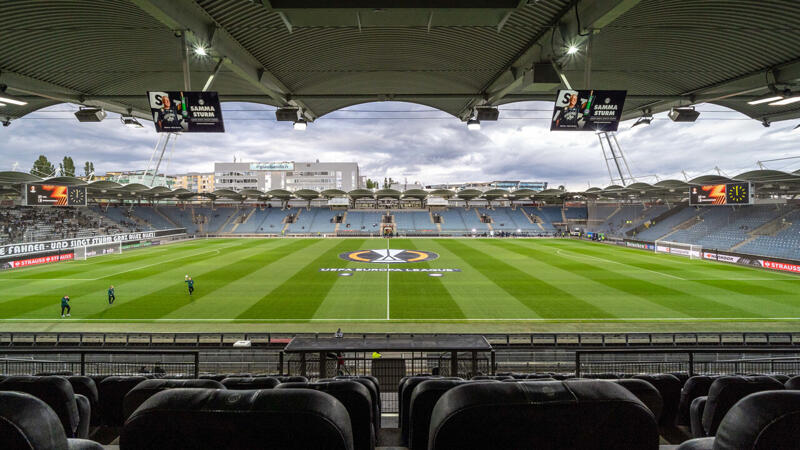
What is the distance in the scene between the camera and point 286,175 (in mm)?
113562

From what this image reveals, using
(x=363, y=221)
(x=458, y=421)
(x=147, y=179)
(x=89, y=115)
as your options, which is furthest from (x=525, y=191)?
(x=147, y=179)

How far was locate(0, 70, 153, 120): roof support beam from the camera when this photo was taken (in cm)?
1118

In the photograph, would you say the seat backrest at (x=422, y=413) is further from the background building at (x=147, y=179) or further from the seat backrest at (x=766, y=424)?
the background building at (x=147, y=179)

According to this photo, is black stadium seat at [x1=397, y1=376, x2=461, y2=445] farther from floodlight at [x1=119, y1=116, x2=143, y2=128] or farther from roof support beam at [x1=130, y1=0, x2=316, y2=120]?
floodlight at [x1=119, y1=116, x2=143, y2=128]

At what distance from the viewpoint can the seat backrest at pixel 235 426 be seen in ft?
4.50

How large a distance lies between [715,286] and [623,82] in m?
18.7

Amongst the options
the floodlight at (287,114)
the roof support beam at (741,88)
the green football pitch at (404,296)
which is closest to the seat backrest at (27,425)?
the floodlight at (287,114)

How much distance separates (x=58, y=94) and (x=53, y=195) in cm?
2843

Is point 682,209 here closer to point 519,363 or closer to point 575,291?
point 575,291

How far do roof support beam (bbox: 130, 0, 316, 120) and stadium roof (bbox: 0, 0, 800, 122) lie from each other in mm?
37

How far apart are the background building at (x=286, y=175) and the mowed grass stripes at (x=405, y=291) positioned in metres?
81.7

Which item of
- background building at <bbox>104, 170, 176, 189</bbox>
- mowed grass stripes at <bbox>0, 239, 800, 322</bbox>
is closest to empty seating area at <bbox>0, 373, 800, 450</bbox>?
mowed grass stripes at <bbox>0, 239, 800, 322</bbox>

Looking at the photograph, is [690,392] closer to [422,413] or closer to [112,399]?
[422,413]

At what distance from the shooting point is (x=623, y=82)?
1310 centimetres
